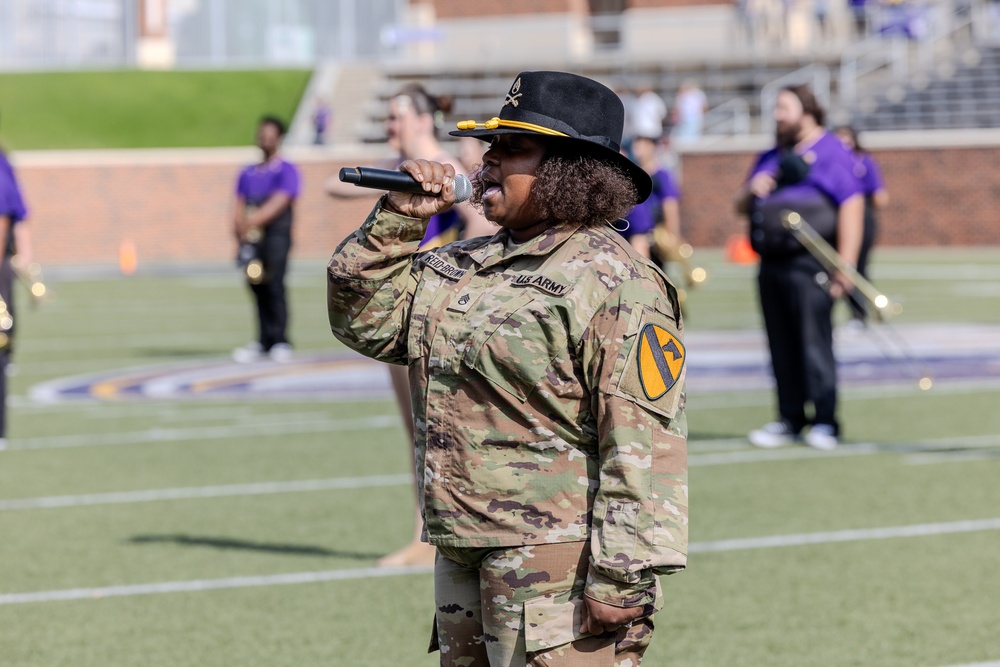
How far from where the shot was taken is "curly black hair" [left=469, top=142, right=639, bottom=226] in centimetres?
345

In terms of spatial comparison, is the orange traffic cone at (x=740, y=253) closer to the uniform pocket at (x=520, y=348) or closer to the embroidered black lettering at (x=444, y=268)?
the embroidered black lettering at (x=444, y=268)

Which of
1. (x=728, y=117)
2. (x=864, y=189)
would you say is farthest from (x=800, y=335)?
(x=728, y=117)

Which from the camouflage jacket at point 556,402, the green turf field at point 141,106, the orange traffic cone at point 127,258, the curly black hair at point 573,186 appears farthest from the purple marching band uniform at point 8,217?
the green turf field at point 141,106

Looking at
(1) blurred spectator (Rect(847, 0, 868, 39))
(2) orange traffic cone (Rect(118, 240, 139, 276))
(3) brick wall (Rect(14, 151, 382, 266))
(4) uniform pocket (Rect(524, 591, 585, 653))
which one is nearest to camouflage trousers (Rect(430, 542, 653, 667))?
(4) uniform pocket (Rect(524, 591, 585, 653))

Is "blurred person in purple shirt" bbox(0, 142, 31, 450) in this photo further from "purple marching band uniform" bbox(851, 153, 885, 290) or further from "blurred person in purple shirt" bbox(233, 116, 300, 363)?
"purple marching band uniform" bbox(851, 153, 885, 290)

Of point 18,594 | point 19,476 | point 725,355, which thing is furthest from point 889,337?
point 18,594

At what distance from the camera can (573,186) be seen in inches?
136

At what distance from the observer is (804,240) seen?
31.2 ft

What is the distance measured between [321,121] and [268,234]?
24.6 m

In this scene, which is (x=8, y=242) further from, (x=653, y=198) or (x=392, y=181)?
(x=392, y=181)

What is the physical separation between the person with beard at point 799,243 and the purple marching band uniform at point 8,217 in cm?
444

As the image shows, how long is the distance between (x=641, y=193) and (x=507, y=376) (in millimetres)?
590

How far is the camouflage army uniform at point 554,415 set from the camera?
330 centimetres

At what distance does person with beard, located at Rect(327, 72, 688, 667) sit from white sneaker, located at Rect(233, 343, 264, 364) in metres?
11.5
